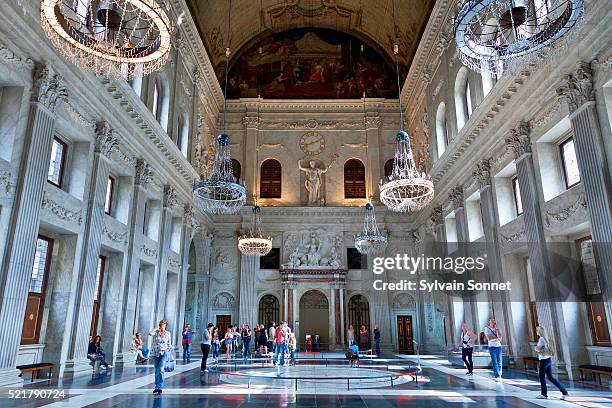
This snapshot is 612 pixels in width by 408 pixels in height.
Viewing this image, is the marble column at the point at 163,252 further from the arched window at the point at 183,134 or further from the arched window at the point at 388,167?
the arched window at the point at 388,167

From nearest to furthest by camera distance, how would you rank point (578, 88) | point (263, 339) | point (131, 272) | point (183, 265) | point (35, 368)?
point (35, 368)
point (578, 88)
point (131, 272)
point (263, 339)
point (183, 265)

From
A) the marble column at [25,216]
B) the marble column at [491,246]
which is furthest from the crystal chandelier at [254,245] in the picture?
the marble column at [25,216]

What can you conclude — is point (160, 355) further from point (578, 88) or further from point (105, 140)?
point (578, 88)

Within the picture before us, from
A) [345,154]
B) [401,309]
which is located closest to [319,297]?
[401,309]

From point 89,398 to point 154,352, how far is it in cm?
108

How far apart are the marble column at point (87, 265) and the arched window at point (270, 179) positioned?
38.3ft

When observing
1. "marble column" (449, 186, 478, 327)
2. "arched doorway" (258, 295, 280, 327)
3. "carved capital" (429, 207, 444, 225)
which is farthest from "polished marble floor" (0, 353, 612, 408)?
"arched doorway" (258, 295, 280, 327)

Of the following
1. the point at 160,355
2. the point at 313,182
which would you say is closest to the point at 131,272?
the point at 160,355

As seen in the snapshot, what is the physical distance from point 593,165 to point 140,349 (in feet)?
39.7

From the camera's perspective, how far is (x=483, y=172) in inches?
543

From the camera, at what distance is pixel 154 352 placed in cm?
736

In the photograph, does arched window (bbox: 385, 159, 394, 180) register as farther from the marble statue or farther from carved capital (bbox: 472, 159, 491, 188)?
carved capital (bbox: 472, 159, 491, 188)

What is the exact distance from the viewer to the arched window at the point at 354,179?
23125 mm

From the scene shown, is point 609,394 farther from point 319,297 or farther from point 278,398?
point 319,297
